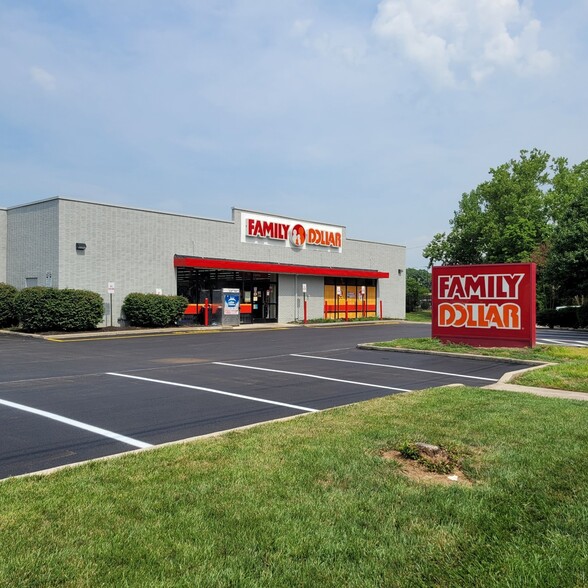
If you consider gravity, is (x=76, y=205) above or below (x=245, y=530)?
above

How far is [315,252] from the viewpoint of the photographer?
35406mm

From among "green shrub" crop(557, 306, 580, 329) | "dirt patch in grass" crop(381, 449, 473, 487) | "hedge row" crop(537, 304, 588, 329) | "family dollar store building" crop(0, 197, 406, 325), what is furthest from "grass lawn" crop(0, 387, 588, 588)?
"green shrub" crop(557, 306, 580, 329)

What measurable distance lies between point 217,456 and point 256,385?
4.79 metres

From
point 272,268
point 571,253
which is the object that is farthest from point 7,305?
point 571,253

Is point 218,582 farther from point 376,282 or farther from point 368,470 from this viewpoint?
point 376,282

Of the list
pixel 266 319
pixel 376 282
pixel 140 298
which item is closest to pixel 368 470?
pixel 140 298

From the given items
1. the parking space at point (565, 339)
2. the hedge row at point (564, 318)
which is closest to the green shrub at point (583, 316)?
the hedge row at point (564, 318)

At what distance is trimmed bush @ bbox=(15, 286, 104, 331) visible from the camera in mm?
22453

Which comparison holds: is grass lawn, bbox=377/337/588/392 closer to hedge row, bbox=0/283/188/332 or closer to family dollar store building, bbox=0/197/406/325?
hedge row, bbox=0/283/188/332

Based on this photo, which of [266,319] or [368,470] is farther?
[266,319]

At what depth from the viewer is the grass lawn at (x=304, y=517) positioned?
314 centimetres

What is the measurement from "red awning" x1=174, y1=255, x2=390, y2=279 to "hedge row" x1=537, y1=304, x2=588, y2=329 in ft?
35.5

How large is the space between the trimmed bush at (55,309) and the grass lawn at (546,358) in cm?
1289

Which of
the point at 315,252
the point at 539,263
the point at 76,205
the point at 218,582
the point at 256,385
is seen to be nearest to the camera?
the point at 218,582
